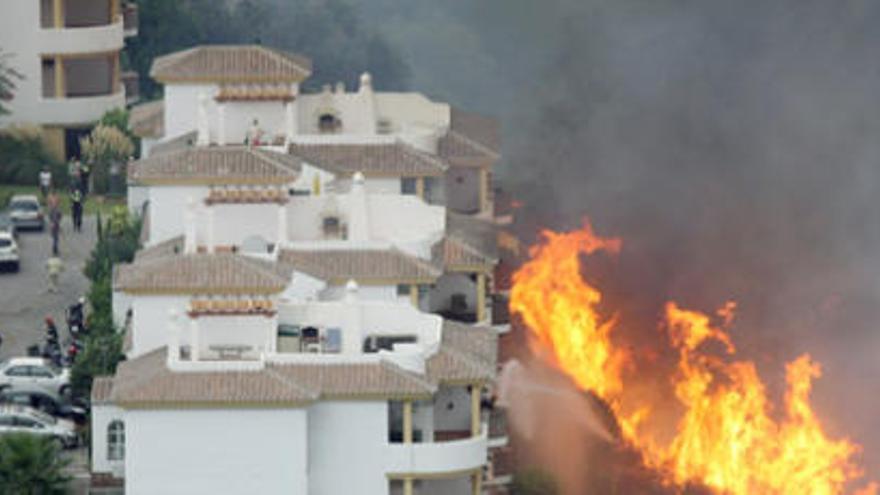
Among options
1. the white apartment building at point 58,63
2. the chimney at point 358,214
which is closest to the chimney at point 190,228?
the chimney at point 358,214

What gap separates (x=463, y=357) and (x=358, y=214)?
12.8m

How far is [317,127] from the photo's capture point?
135 meters

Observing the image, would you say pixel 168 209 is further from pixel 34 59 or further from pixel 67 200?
pixel 34 59

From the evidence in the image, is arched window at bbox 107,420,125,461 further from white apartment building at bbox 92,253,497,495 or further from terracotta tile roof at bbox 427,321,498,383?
terracotta tile roof at bbox 427,321,498,383

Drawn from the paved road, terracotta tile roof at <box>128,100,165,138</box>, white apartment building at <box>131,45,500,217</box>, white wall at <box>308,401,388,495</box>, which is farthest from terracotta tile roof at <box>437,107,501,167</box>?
white wall at <box>308,401,388,495</box>

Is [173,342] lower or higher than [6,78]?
lower

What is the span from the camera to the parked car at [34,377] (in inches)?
4518

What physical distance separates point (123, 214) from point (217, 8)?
171 ft

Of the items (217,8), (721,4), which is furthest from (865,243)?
(217,8)

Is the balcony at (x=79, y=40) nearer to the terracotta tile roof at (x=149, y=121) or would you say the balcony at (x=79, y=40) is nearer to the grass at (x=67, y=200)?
the grass at (x=67, y=200)

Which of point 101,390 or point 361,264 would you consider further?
point 361,264

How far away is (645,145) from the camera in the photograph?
137875 millimetres

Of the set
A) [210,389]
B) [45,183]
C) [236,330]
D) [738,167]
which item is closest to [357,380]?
[210,389]

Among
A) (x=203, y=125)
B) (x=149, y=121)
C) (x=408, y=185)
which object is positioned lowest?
(x=408, y=185)
